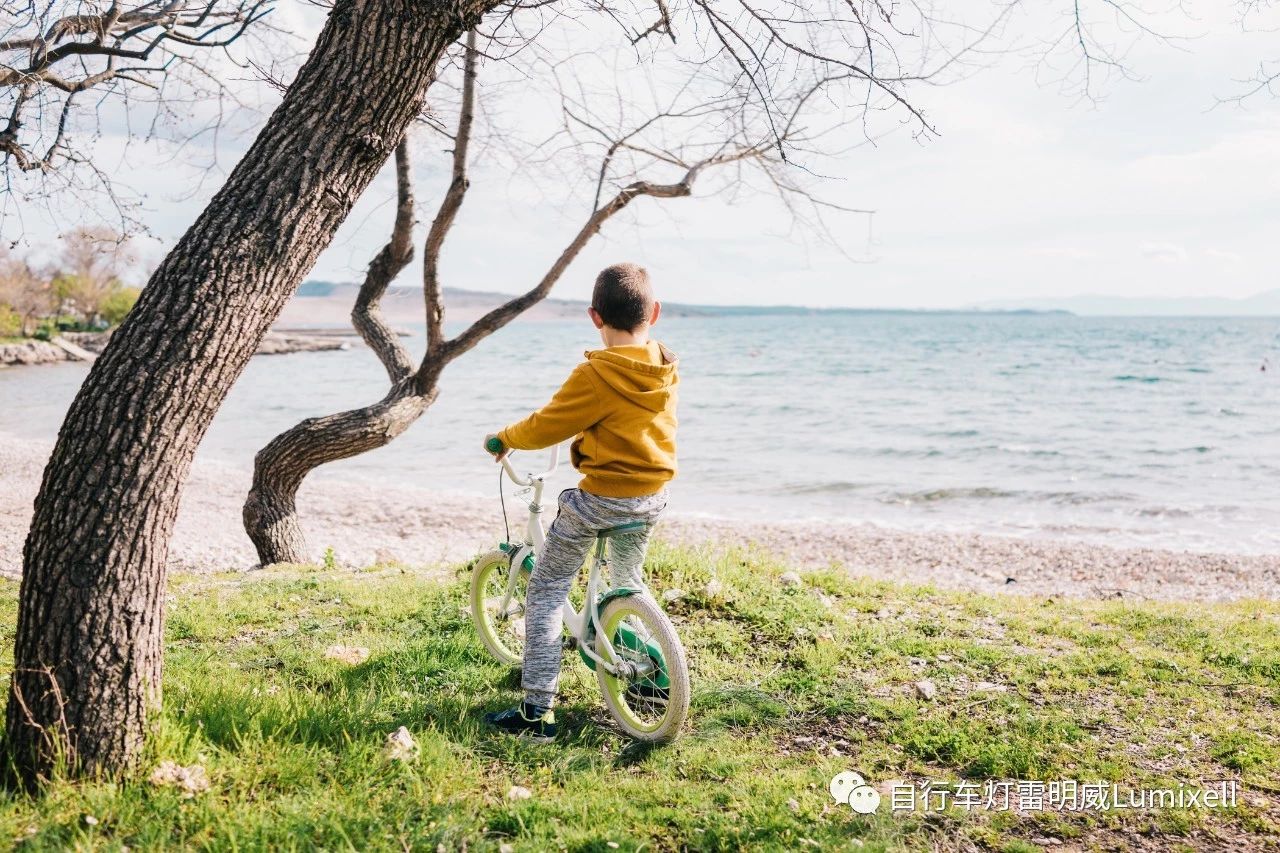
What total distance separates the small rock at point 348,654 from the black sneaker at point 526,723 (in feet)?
3.87

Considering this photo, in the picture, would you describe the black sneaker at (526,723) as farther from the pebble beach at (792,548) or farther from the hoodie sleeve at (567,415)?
the pebble beach at (792,548)

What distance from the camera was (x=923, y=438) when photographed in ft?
76.0

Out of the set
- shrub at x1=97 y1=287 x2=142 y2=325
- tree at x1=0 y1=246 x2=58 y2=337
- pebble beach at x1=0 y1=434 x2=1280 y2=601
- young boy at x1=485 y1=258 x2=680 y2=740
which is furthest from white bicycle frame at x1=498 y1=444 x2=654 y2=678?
shrub at x1=97 y1=287 x2=142 y2=325

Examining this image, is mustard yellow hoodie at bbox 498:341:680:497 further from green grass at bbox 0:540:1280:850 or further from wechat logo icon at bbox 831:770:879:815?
wechat logo icon at bbox 831:770:879:815

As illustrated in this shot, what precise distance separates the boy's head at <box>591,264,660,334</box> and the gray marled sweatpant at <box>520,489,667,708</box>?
2.43ft

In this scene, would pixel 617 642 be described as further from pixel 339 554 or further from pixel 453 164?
pixel 339 554

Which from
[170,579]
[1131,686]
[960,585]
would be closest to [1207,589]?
[960,585]

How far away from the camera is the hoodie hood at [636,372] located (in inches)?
139

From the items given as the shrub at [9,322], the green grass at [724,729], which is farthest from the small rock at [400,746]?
the shrub at [9,322]

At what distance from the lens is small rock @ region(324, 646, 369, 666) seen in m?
4.73

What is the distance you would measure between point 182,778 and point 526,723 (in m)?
1.36

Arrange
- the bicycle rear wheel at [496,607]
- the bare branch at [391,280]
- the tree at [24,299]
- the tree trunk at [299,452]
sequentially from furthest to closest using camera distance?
the tree at [24,299] < the bare branch at [391,280] < the tree trunk at [299,452] < the bicycle rear wheel at [496,607]

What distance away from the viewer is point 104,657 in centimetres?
306

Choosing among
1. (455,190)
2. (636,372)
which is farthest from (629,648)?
(455,190)
